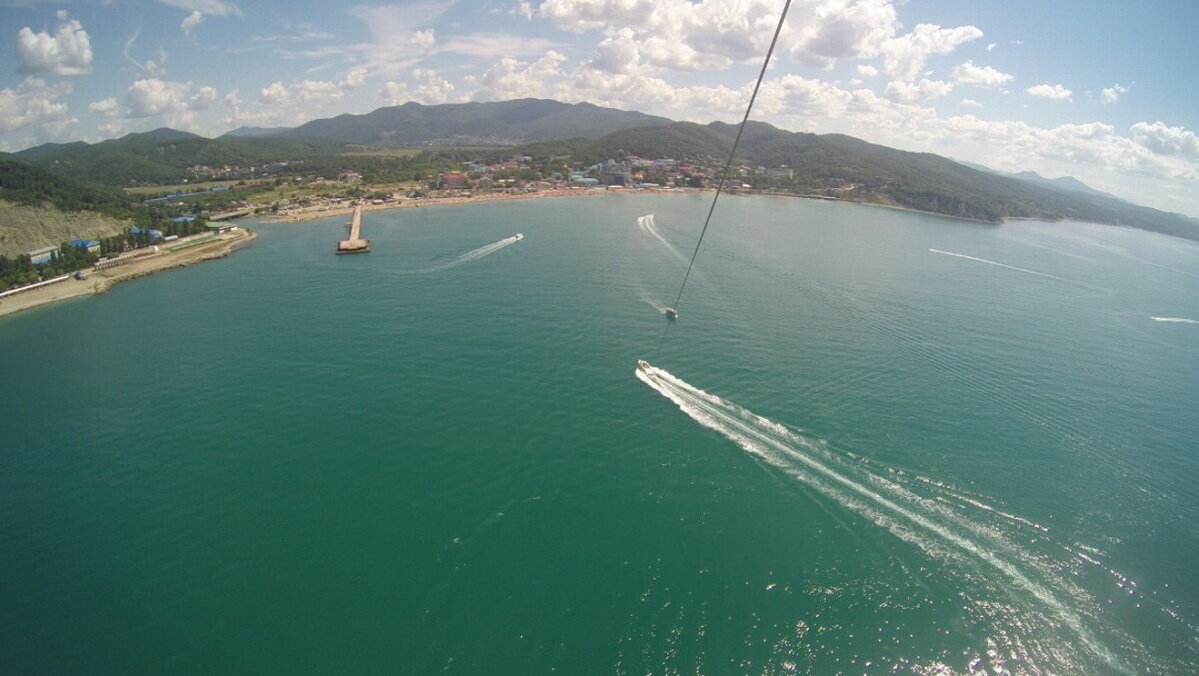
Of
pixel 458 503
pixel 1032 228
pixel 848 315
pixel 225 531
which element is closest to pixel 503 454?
pixel 458 503

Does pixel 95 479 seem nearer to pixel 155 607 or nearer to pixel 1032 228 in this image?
pixel 155 607

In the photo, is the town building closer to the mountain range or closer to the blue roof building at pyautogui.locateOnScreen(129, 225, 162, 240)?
the blue roof building at pyautogui.locateOnScreen(129, 225, 162, 240)

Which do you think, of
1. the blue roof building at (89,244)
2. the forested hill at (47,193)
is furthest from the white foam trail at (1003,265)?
the forested hill at (47,193)

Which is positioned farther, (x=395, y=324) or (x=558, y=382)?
(x=395, y=324)

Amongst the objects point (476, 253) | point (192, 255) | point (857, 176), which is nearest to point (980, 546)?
point (476, 253)

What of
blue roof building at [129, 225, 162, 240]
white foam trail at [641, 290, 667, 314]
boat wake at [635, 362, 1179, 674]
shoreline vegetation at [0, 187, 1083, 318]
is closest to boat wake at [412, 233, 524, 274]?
white foam trail at [641, 290, 667, 314]
